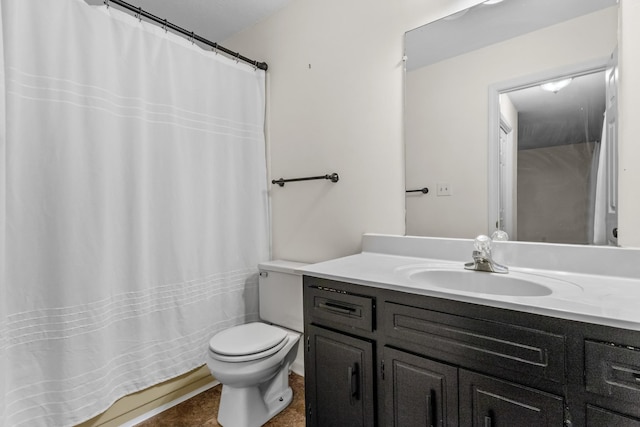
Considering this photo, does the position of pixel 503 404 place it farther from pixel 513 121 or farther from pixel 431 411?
pixel 513 121

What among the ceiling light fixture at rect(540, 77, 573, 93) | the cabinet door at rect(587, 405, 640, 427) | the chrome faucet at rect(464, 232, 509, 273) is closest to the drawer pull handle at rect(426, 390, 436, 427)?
the cabinet door at rect(587, 405, 640, 427)

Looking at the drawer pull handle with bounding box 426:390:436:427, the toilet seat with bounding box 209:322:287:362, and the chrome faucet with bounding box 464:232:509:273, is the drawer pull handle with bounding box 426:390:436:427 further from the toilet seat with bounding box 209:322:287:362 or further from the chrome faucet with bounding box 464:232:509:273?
the toilet seat with bounding box 209:322:287:362

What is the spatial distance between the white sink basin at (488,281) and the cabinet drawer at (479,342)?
0.21 m

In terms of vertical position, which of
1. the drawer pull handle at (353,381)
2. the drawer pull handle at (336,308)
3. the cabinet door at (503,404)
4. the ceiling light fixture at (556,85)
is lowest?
the drawer pull handle at (353,381)

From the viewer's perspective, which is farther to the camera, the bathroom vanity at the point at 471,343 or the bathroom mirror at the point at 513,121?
the bathroom mirror at the point at 513,121

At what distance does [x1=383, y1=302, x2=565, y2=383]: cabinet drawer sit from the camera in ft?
2.59

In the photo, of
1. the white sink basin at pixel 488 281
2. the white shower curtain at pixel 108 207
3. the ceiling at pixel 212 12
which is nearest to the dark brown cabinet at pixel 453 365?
the white sink basin at pixel 488 281

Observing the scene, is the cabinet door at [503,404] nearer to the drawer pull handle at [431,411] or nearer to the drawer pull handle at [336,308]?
the drawer pull handle at [431,411]

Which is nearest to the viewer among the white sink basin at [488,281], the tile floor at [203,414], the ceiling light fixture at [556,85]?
the white sink basin at [488,281]

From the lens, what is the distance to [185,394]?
6.04ft

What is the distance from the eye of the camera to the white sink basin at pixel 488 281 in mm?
1088

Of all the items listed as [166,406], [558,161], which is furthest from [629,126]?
[166,406]

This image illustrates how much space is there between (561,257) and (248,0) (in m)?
2.18

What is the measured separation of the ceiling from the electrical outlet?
153 centimetres
